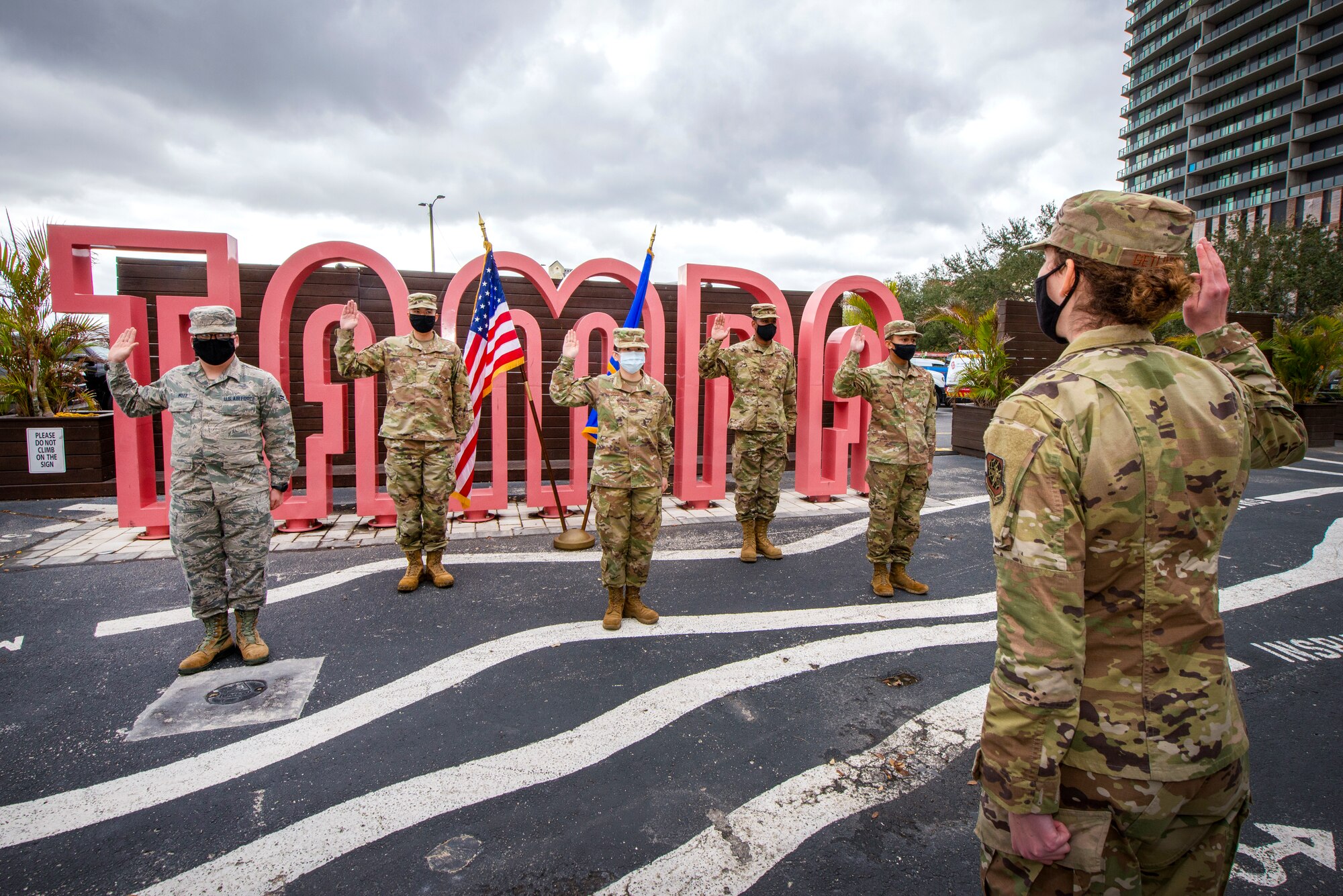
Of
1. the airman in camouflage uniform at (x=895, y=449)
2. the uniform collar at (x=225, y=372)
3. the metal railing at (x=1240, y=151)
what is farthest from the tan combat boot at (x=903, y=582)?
the metal railing at (x=1240, y=151)

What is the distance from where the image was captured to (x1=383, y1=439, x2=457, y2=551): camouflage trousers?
17.7ft

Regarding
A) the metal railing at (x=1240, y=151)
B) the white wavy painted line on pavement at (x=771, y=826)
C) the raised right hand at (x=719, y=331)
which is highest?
the metal railing at (x=1240, y=151)

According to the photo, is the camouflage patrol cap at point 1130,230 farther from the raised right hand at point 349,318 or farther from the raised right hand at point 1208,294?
the raised right hand at point 349,318

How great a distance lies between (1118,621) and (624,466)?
3456mm

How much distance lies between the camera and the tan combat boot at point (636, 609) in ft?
15.4

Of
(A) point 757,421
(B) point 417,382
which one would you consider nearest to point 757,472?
(A) point 757,421

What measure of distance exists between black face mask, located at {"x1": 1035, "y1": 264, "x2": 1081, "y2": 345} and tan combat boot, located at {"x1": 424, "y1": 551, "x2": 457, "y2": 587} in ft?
15.4

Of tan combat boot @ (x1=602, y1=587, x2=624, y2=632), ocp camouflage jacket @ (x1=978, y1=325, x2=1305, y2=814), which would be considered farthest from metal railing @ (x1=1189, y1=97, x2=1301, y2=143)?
ocp camouflage jacket @ (x1=978, y1=325, x2=1305, y2=814)

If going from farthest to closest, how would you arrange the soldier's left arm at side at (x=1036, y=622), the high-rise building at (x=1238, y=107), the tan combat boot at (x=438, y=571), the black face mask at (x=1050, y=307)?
the high-rise building at (x=1238, y=107), the tan combat boot at (x=438, y=571), the black face mask at (x=1050, y=307), the soldier's left arm at side at (x=1036, y=622)

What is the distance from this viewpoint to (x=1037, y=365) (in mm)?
13508

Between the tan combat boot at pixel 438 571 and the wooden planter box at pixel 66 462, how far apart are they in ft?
18.1

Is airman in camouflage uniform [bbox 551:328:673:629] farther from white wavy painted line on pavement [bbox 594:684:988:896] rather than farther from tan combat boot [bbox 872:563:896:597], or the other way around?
white wavy painted line on pavement [bbox 594:684:988:896]

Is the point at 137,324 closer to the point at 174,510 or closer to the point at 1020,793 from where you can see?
the point at 174,510

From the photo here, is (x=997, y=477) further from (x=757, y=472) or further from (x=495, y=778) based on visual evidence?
(x=757, y=472)
